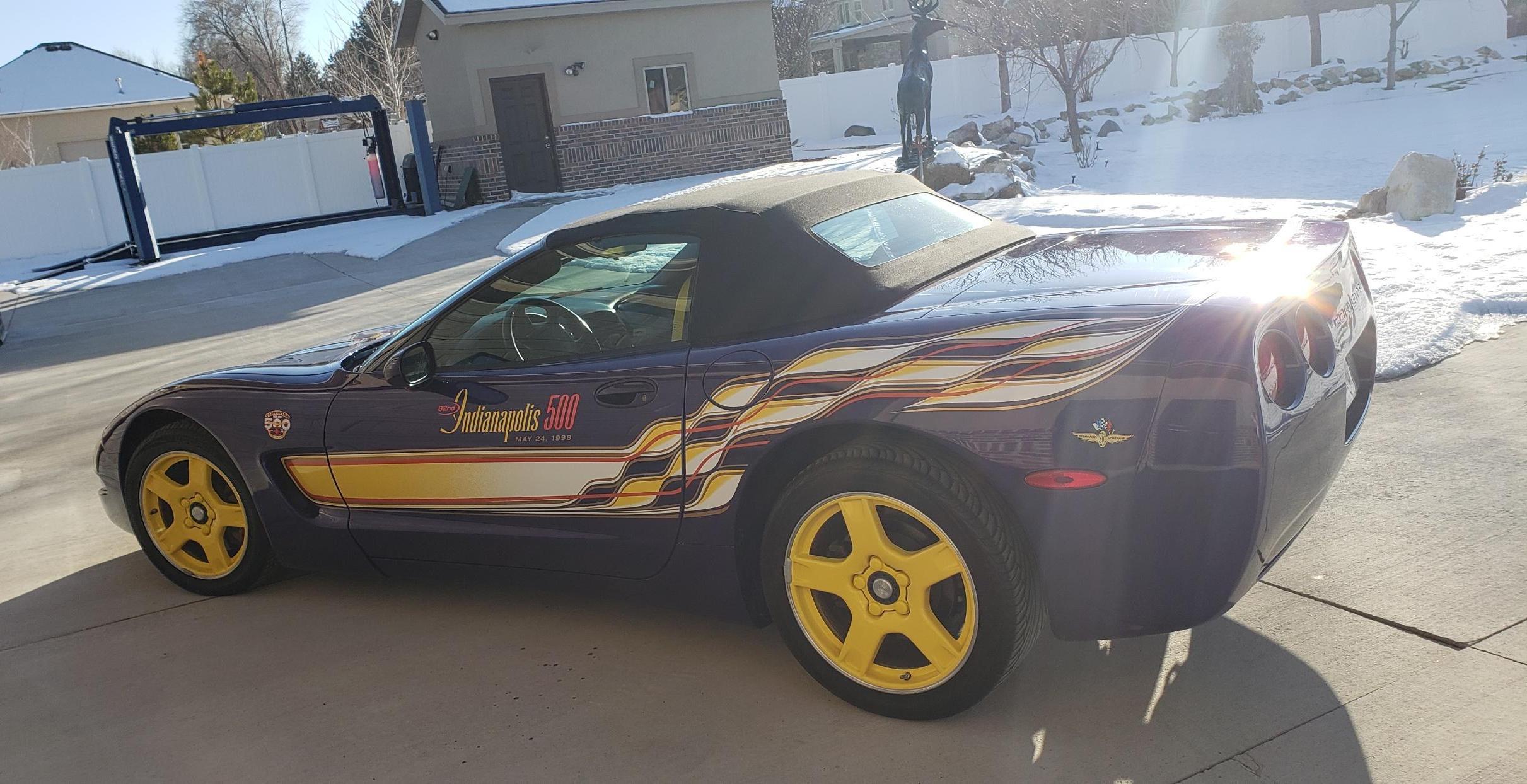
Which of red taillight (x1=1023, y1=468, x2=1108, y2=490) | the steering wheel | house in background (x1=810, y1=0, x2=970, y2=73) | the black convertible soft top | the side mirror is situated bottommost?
red taillight (x1=1023, y1=468, x2=1108, y2=490)

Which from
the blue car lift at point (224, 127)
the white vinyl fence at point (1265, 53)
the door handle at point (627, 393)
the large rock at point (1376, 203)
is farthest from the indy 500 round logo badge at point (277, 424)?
the white vinyl fence at point (1265, 53)

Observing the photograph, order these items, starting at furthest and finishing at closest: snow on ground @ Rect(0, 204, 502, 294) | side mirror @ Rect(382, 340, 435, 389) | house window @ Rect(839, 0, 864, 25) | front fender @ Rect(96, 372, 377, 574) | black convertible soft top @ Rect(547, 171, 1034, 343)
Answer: house window @ Rect(839, 0, 864, 25) → snow on ground @ Rect(0, 204, 502, 294) → front fender @ Rect(96, 372, 377, 574) → side mirror @ Rect(382, 340, 435, 389) → black convertible soft top @ Rect(547, 171, 1034, 343)

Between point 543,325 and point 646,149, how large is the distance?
21436 millimetres

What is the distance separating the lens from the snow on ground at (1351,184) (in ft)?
21.2

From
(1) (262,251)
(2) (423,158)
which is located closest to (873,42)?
(2) (423,158)

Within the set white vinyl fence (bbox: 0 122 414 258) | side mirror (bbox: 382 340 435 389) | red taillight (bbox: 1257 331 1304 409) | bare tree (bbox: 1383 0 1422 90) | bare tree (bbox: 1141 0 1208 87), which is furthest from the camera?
bare tree (bbox: 1141 0 1208 87)

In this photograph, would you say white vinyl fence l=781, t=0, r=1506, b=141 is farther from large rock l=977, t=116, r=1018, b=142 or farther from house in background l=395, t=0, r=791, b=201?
house in background l=395, t=0, r=791, b=201

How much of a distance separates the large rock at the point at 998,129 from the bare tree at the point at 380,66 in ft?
55.2

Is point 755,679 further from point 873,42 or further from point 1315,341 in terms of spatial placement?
point 873,42

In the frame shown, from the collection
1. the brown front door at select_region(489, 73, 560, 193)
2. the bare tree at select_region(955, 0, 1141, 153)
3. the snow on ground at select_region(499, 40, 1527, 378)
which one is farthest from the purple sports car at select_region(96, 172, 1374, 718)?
Result: the bare tree at select_region(955, 0, 1141, 153)

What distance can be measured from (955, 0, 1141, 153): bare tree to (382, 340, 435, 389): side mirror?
73.6ft

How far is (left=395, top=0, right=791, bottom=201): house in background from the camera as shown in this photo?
23.3 metres

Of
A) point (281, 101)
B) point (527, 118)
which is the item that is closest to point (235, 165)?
point (281, 101)

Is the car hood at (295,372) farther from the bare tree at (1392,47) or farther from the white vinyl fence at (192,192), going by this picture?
the bare tree at (1392,47)
